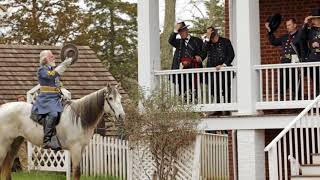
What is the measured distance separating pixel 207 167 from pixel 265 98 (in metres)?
4.75

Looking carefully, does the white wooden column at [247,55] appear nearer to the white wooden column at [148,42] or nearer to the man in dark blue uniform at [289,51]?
the man in dark blue uniform at [289,51]

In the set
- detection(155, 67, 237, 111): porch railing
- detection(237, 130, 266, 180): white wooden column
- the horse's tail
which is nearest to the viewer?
detection(237, 130, 266, 180): white wooden column

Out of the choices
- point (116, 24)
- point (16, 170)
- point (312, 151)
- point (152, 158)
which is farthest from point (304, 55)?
point (116, 24)

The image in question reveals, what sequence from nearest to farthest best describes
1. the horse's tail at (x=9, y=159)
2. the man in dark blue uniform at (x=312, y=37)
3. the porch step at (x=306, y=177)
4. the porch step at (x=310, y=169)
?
the porch step at (x=306, y=177) < the porch step at (x=310, y=169) < the man in dark blue uniform at (x=312, y=37) < the horse's tail at (x=9, y=159)

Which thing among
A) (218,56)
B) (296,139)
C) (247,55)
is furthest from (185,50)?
(296,139)

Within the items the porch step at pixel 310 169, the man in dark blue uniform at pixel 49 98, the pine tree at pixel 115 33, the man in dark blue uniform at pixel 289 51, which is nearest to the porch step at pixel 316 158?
the porch step at pixel 310 169

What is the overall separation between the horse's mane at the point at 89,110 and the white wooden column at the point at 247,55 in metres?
2.62

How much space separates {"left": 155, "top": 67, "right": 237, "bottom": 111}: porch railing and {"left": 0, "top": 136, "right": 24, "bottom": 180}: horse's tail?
3.01 meters

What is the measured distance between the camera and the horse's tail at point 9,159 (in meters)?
25.4

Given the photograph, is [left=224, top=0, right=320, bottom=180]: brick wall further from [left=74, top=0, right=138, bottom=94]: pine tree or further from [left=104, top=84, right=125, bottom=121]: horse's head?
[left=74, top=0, right=138, bottom=94]: pine tree

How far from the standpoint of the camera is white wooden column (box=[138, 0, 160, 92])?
26125mm

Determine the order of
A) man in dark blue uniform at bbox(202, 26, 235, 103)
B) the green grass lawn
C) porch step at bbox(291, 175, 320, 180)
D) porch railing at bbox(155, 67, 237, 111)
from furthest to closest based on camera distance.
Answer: the green grass lawn
man in dark blue uniform at bbox(202, 26, 235, 103)
porch railing at bbox(155, 67, 237, 111)
porch step at bbox(291, 175, 320, 180)

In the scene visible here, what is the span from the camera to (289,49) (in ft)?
83.5

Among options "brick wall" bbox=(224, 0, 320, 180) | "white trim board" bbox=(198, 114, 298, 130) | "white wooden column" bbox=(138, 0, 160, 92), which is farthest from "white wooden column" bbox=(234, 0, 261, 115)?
"brick wall" bbox=(224, 0, 320, 180)
